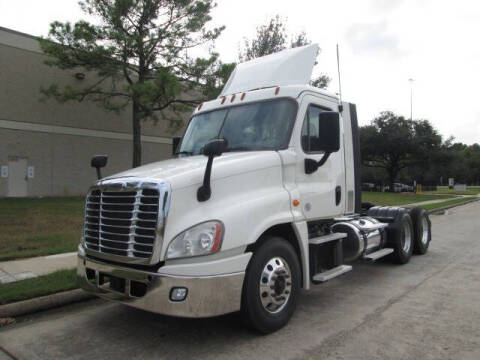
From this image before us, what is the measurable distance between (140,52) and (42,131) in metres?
7.52

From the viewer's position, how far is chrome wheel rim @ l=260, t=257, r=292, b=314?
405cm

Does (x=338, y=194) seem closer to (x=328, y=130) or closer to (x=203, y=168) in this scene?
(x=328, y=130)

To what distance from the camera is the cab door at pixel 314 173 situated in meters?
4.78

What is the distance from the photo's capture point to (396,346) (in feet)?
12.6

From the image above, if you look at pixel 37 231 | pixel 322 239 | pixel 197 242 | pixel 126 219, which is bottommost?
pixel 37 231

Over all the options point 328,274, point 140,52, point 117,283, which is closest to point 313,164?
point 328,274

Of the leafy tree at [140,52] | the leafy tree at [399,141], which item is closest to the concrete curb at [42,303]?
the leafy tree at [140,52]

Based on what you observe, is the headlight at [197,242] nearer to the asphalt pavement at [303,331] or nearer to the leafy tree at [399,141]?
the asphalt pavement at [303,331]

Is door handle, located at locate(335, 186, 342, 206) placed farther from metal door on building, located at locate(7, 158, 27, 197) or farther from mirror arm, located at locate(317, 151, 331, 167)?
metal door on building, located at locate(7, 158, 27, 197)

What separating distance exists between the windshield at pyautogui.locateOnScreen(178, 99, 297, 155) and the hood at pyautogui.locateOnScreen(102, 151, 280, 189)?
234 mm

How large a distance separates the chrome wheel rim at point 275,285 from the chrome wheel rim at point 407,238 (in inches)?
166

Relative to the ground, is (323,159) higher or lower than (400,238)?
higher

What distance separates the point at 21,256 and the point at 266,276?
5375 mm

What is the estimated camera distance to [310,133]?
497 cm
